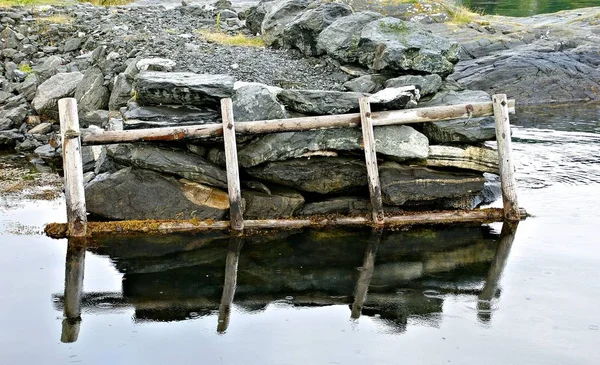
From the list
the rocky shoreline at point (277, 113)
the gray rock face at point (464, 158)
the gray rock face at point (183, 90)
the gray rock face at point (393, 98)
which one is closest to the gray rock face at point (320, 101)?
the rocky shoreline at point (277, 113)

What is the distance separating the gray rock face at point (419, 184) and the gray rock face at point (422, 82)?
194 cm

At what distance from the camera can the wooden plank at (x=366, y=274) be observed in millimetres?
10121

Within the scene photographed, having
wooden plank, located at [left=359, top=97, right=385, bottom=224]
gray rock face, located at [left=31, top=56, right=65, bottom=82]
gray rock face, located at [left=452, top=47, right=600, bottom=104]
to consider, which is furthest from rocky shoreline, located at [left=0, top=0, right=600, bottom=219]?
gray rock face, located at [left=452, top=47, right=600, bottom=104]

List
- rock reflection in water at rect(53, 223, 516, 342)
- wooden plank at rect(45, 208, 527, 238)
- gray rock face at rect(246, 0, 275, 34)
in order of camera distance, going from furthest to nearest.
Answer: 1. gray rock face at rect(246, 0, 275, 34)
2. wooden plank at rect(45, 208, 527, 238)
3. rock reflection in water at rect(53, 223, 516, 342)

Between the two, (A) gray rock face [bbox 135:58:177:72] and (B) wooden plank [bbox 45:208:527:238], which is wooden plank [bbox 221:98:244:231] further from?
(A) gray rock face [bbox 135:58:177:72]

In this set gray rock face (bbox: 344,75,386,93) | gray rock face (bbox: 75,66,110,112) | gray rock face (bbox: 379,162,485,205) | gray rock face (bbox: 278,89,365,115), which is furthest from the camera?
gray rock face (bbox: 75,66,110,112)

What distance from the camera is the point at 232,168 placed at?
512 inches

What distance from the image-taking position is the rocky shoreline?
530 inches

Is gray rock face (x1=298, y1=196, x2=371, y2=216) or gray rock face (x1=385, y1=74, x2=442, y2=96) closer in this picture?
gray rock face (x1=298, y1=196, x2=371, y2=216)

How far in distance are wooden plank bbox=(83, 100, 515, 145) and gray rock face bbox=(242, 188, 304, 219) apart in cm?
134

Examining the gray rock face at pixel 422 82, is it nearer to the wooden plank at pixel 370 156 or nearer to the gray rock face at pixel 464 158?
the gray rock face at pixel 464 158

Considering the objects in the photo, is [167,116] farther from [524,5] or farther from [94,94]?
[524,5]

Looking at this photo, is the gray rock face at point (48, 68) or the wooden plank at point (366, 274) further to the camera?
the gray rock face at point (48, 68)

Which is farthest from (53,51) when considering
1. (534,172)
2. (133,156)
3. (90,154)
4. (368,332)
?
(368,332)
